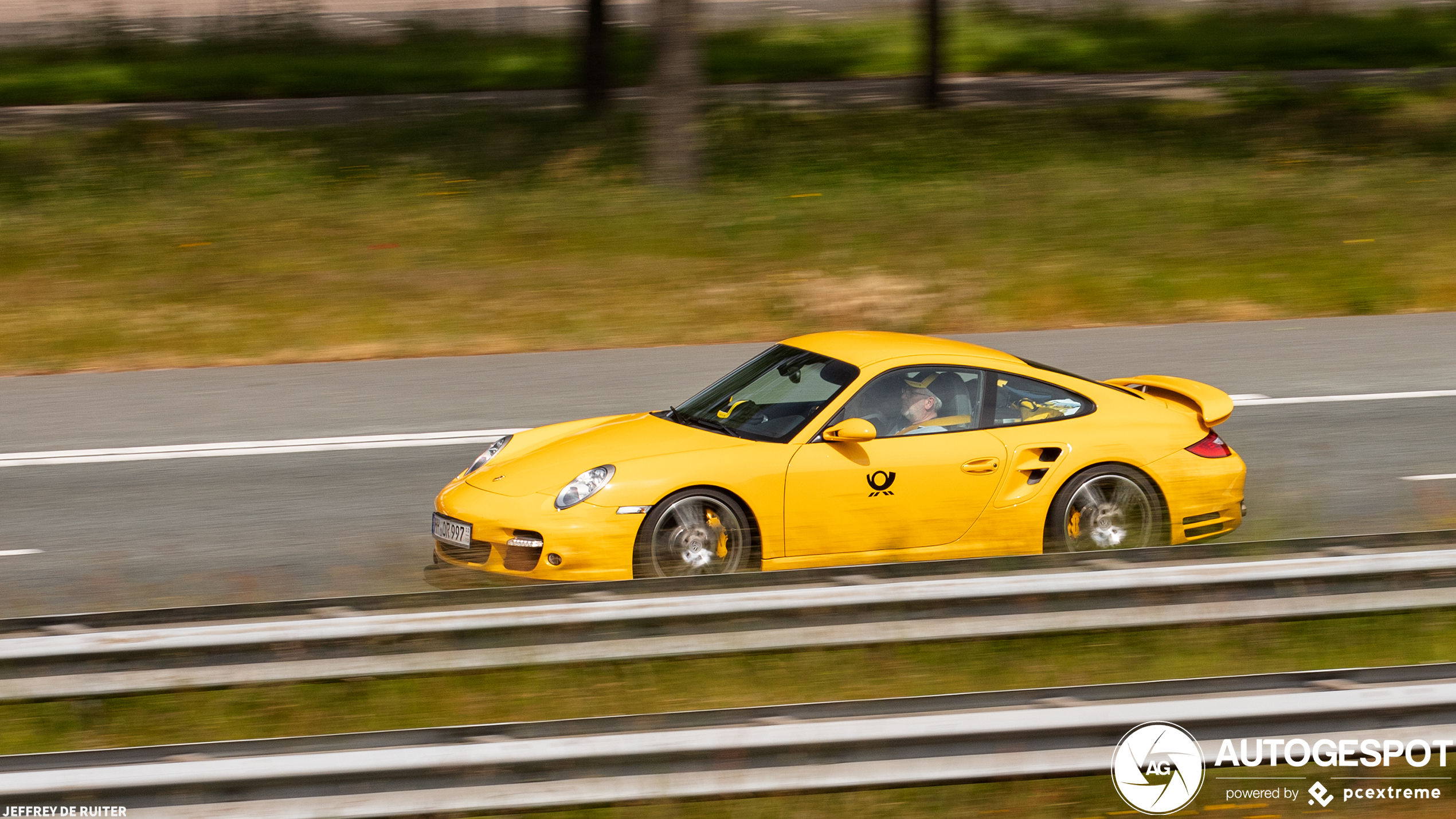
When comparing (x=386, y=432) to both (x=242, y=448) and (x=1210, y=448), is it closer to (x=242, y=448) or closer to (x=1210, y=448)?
(x=242, y=448)

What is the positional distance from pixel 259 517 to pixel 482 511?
2.40 metres

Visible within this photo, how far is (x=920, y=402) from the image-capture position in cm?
714

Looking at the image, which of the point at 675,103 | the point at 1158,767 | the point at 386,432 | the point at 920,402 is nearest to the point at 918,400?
the point at 920,402

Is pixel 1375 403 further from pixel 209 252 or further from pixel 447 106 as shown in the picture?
pixel 447 106

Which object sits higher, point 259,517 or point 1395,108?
point 1395,108

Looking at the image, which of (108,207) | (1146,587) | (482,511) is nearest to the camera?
(1146,587)

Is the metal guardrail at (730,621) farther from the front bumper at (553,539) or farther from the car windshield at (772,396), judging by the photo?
the car windshield at (772,396)

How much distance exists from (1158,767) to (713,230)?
481 inches

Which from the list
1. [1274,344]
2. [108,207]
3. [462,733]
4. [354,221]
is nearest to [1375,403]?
[1274,344]

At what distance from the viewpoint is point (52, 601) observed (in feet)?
23.0

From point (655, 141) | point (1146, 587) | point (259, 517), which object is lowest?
point (259, 517)

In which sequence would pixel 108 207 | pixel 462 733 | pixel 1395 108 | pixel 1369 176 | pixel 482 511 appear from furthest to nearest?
Answer: pixel 1395 108, pixel 1369 176, pixel 108 207, pixel 482 511, pixel 462 733

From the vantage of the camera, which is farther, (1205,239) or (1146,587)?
(1205,239)

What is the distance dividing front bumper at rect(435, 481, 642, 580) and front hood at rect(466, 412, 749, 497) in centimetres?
14
